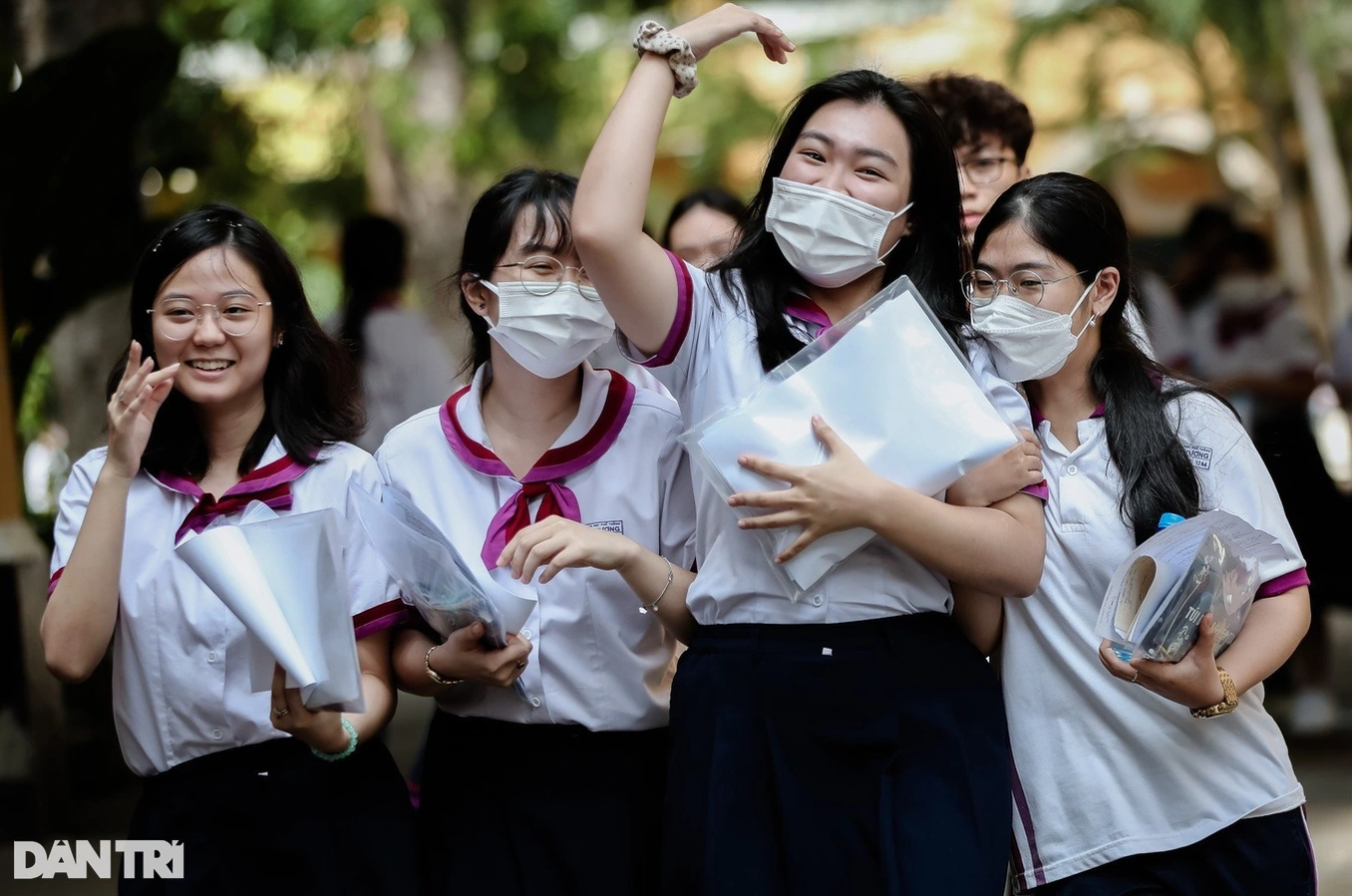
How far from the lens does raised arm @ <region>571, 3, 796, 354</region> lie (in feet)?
7.63

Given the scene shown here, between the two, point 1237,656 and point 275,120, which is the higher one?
point 275,120

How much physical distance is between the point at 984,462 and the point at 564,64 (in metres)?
11.1

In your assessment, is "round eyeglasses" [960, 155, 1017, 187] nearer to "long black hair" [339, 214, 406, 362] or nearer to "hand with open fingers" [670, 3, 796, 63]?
"hand with open fingers" [670, 3, 796, 63]

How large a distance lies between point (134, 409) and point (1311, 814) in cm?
467

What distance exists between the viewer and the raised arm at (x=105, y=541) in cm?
243

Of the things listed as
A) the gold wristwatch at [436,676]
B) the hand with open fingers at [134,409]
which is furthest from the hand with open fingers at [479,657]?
the hand with open fingers at [134,409]

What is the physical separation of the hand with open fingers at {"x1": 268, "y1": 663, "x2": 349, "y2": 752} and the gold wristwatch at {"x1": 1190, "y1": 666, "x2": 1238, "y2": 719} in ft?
4.51

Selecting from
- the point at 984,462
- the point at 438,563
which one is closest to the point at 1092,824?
the point at 984,462

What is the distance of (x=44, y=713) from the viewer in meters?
5.75

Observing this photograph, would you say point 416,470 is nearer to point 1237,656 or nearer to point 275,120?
point 1237,656

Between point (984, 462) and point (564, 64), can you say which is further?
point (564, 64)

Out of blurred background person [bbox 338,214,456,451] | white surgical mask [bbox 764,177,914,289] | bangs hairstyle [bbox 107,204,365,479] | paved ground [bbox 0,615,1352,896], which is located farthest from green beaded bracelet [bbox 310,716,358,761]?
blurred background person [bbox 338,214,456,451]

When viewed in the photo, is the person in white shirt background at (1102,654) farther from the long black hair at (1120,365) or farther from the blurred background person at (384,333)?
the blurred background person at (384,333)

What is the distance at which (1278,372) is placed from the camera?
6.90m
